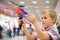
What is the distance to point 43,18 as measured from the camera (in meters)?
1.20

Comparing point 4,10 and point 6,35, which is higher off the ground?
point 4,10

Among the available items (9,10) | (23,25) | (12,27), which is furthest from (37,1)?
(23,25)

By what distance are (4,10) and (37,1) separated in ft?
17.0

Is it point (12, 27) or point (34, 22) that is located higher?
point (34, 22)

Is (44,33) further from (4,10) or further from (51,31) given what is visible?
(4,10)

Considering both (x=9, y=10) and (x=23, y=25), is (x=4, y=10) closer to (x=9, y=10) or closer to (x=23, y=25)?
(x=9, y=10)

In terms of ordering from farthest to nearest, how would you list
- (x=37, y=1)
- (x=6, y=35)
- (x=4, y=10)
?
1. (x=37, y=1)
2. (x=6, y=35)
3. (x=4, y=10)

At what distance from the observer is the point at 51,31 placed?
1.14m

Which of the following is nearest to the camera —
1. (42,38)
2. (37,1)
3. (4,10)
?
(42,38)

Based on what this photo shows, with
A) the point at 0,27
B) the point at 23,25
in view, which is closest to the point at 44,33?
the point at 23,25

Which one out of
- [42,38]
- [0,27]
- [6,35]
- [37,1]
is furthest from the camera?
[37,1]

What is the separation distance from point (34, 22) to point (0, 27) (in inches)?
254

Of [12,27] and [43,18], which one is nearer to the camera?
[43,18]

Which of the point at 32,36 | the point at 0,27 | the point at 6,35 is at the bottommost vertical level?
the point at 6,35
